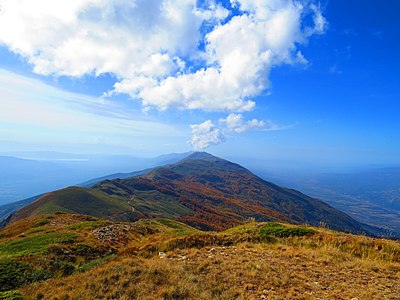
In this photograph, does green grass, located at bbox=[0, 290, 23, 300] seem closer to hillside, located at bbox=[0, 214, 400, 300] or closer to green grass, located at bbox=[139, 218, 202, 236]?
hillside, located at bbox=[0, 214, 400, 300]

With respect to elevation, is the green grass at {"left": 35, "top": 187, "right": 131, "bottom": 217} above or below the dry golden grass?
below

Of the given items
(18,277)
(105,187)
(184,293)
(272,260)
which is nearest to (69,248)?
(18,277)

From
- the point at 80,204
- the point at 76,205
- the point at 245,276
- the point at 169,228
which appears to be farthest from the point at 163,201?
the point at 245,276

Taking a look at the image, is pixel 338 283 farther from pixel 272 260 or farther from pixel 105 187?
pixel 105 187

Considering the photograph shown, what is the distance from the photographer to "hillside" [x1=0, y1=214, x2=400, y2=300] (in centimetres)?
880

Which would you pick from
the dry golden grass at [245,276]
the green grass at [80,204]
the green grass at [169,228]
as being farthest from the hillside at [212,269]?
the green grass at [80,204]

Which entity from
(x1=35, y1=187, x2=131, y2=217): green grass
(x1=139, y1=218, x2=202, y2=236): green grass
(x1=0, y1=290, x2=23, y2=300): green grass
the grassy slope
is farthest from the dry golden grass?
(x1=35, y1=187, x2=131, y2=217): green grass

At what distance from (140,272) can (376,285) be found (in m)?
9.74

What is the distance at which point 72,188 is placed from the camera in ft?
326

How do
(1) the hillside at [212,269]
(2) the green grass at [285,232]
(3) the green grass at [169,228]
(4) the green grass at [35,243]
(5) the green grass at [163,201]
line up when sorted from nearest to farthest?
1. (1) the hillside at [212,269]
2. (4) the green grass at [35,243]
3. (2) the green grass at [285,232]
4. (3) the green grass at [169,228]
5. (5) the green grass at [163,201]

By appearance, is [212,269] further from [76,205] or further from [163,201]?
[163,201]

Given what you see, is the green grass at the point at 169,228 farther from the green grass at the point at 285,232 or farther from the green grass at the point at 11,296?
the green grass at the point at 11,296

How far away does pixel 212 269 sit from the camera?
1112 cm

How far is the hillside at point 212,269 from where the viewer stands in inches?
346
